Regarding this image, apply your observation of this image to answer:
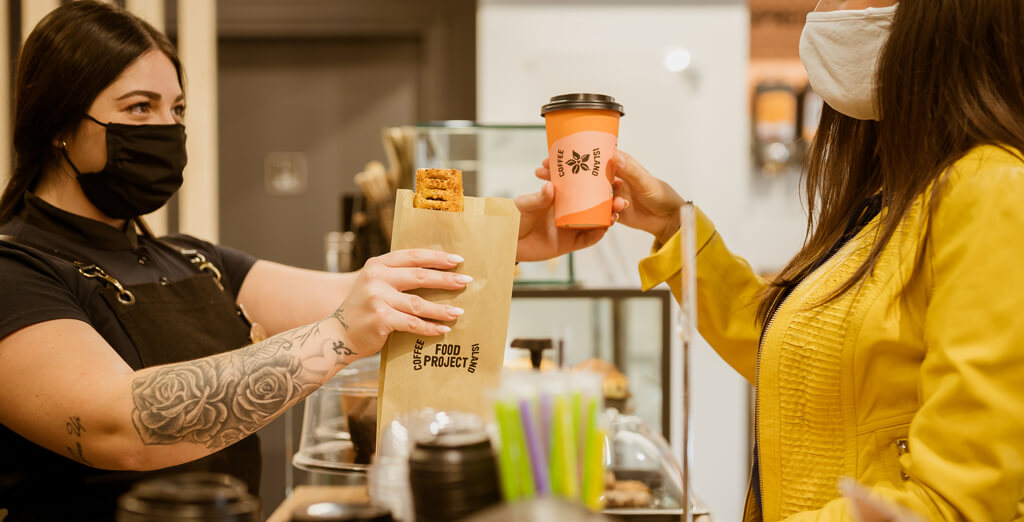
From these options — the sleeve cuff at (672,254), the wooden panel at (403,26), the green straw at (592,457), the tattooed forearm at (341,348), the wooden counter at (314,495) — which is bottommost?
the wooden counter at (314,495)

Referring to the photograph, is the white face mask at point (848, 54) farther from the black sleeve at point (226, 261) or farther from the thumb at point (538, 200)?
the black sleeve at point (226, 261)

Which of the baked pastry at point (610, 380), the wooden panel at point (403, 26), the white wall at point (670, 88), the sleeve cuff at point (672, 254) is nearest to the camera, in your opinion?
the sleeve cuff at point (672, 254)

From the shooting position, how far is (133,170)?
62.6 inches

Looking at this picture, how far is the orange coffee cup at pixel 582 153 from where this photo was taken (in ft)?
4.33

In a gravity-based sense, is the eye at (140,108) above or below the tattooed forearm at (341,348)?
above

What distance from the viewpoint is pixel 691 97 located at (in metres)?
3.74

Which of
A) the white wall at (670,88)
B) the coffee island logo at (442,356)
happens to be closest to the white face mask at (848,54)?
the coffee island logo at (442,356)

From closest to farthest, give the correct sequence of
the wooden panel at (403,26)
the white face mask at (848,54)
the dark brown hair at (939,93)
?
the dark brown hair at (939,93)
the white face mask at (848,54)
the wooden panel at (403,26)

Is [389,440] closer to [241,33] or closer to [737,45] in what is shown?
[737,45]

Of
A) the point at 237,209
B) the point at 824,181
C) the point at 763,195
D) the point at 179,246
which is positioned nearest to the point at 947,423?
the point at 824,181

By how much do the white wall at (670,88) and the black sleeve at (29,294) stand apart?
2.52 m

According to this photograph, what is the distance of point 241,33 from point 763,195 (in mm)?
2856

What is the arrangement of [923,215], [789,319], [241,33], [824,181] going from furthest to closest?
[241,33] < [824,181] < [789,319] < [923,215]

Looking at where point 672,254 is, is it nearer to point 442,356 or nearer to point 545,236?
point 545,236
